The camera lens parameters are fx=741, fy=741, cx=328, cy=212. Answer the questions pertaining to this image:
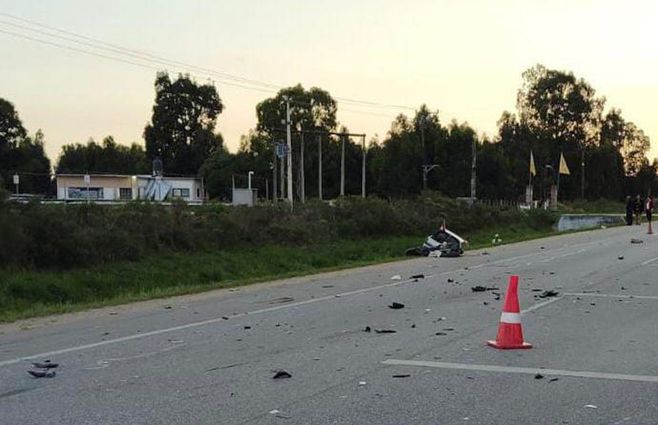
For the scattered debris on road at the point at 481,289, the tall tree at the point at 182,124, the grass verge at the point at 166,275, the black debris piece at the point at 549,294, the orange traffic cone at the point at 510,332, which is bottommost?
the grass verge at the point at 166,275

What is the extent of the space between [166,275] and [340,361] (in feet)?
48.3

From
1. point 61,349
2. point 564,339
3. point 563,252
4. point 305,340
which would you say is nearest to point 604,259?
point 563,252

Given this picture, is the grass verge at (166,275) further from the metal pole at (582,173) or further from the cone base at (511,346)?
the metal pole at (582,173)

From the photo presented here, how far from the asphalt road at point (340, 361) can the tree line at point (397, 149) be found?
6980cm

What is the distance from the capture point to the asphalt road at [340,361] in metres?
5.92

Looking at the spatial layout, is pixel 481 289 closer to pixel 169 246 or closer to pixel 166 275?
pixel 166 275

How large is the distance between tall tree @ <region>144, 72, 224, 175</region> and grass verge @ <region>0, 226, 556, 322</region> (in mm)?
89616

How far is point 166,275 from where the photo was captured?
2172cm

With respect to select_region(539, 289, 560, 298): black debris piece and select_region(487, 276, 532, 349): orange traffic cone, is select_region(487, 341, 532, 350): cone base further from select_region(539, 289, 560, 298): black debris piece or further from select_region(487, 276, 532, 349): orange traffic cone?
select_region(539, 289, 560, 298): black debris piece

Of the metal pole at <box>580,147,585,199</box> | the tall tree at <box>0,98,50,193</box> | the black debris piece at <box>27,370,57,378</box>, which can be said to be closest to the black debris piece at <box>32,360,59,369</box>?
the black debris piece at <box>27,370,57,378</box>

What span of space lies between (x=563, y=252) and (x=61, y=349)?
1990 centimetres

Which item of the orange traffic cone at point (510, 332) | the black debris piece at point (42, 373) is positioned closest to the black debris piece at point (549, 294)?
the orange traffic cone at point (510, 332)

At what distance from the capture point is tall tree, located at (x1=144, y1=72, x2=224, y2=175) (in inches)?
4584

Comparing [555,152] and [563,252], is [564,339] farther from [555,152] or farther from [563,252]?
[555,152]
